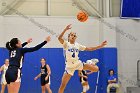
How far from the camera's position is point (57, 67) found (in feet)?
52.7

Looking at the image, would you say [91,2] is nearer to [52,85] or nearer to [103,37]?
[103,37]

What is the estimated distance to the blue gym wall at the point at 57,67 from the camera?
15.8 metres

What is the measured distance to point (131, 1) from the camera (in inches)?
635

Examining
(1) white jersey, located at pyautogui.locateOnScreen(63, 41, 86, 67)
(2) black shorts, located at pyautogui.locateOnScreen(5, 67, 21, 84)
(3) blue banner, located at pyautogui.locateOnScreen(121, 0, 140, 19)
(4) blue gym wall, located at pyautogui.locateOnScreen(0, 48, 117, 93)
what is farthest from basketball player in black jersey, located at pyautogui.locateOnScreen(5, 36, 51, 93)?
(3) blue banner, located at pyautogui.locateOnScreen(121, 0, 140, 19)

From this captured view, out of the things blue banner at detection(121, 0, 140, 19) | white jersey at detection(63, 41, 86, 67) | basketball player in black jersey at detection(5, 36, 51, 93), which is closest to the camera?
basketball player in black jersey at detection(5, 36, 51, 93)

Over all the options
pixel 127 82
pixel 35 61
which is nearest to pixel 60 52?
pixel 35 61

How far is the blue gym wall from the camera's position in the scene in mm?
15789

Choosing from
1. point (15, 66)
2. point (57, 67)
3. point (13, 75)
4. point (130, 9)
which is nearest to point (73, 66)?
point (15, 66)

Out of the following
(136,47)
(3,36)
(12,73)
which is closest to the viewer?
(12,73)

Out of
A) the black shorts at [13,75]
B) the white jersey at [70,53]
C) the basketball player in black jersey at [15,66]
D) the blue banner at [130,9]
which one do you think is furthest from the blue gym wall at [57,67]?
the black shorts at [13,75]

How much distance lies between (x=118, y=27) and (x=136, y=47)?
1432 millimetres

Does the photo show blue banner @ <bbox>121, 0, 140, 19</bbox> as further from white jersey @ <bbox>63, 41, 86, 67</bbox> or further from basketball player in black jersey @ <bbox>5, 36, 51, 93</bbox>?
basketball player in black jersey @ <bbox>5, 36, 51, 93</bbox>

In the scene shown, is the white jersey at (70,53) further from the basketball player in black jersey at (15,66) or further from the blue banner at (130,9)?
the blue banner at (130,9)

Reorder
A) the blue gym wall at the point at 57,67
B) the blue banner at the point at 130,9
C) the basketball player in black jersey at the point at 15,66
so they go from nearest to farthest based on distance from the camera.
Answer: the basketball player in black jersey at the point at 15,66
the blue gym wall at the point at 57,67
the blue banner at the point at 130,9
